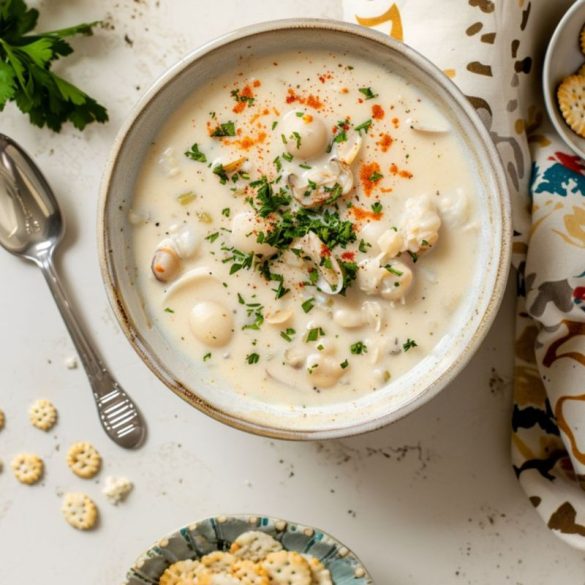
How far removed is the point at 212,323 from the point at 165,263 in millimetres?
139

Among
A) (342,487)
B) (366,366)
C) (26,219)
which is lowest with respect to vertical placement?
(342,487)

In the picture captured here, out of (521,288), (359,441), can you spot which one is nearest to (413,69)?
(521,288)

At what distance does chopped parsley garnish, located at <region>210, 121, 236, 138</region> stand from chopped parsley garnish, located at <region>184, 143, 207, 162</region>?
0.13ft

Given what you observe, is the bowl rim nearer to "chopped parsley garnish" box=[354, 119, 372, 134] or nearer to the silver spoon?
"chopped parsley garnish" box=[354, 119, 372, 134]

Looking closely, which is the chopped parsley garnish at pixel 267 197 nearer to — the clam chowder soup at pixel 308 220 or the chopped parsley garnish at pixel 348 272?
the clam chowder soup at pixel 308 220

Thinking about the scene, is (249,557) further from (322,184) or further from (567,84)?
(567,84)

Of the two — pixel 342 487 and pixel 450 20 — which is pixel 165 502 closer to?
pixel 342 487

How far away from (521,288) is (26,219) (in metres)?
1.04

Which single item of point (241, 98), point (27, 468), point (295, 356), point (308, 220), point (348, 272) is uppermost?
point (241, 98)

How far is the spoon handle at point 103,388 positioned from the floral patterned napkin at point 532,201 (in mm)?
802

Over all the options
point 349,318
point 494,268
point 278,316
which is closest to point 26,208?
point 278,316

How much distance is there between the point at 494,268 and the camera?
63.9 inches

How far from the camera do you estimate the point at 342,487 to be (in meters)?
1.96

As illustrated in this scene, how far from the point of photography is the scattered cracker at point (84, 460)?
1969 millimetres
